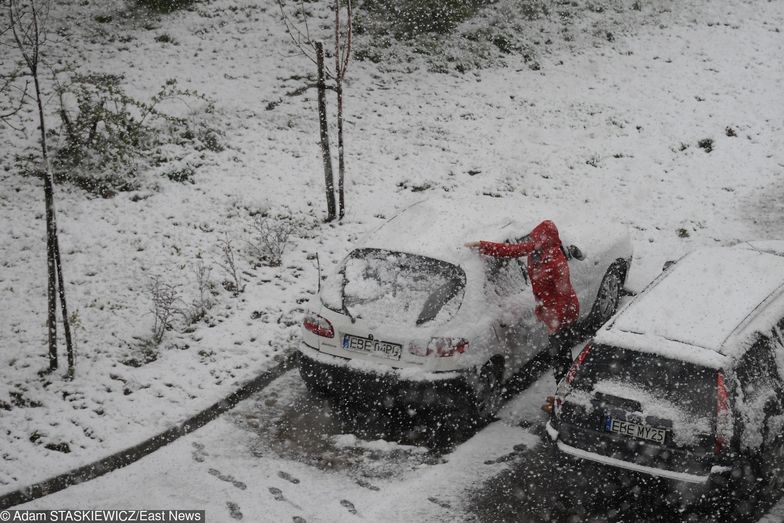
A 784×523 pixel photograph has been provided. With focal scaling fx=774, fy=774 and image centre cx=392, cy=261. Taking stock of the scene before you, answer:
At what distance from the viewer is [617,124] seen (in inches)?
583

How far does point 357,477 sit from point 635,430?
2.35 meters

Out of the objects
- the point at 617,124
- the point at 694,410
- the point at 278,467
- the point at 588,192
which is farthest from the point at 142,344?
the point at 617,124

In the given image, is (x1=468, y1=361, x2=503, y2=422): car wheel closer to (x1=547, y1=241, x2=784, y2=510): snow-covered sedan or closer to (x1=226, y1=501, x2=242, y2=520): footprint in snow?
(x1=547, y1=241, x2=784, y2=510): snow-covered sedan

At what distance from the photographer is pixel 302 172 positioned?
12.9 meters

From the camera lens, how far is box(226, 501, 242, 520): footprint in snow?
20.0 ft

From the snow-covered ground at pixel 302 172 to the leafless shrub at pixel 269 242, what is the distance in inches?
5.6

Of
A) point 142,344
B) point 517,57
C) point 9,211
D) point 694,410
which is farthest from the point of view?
point 517,57

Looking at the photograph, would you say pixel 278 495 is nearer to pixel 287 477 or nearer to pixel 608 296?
pixel 287 477

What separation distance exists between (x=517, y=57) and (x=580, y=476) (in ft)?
40.4

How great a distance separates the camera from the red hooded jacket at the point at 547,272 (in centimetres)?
Answer: 741

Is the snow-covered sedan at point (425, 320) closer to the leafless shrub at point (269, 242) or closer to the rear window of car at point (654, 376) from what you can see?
the rear window of car at point (654, 376)

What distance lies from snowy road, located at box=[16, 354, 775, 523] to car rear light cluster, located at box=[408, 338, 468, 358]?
32.4 inches

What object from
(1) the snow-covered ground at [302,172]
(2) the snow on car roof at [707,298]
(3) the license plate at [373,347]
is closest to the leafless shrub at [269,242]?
(1) the snow-covered ground at [302,172]

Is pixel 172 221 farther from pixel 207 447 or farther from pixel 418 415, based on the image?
pixel 418 415
